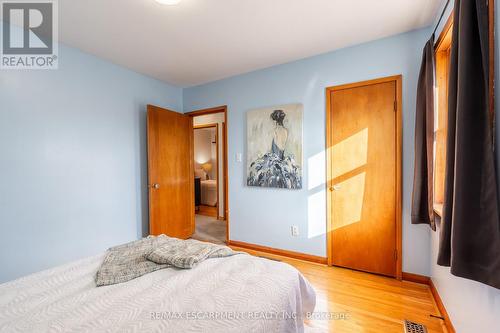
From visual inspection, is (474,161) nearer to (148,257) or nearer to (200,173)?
(148,257)

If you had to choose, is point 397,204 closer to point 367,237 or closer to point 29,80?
point 367,237

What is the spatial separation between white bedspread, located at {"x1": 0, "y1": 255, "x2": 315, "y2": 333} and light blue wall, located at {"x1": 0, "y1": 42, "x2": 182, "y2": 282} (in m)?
1.23

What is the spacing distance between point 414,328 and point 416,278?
75 centimetres

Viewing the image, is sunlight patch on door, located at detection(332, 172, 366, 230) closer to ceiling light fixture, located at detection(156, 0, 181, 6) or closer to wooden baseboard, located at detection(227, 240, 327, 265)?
wooden baseboard, located at detection(227, 240, 327, 265)

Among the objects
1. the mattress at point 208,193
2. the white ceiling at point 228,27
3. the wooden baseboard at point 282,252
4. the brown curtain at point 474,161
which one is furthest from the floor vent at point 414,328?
the mattress at point 208,193

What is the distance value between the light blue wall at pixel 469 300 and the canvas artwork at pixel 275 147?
145 cm

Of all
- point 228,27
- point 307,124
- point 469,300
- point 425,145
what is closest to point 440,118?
point 425,145

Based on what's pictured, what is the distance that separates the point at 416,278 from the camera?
223 cm

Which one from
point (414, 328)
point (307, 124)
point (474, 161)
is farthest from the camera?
point (307, 124)

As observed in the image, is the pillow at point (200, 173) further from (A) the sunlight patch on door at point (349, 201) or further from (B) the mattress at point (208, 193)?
(A) the sunlight patch on door at point (349, 201)

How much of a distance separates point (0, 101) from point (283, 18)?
8.29ft

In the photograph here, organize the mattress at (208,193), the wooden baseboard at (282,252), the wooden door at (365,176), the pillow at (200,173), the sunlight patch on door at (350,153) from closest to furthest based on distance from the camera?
the wooden door at (365,176), the sunlight patch on door at (350,153), the wooden baseboard at (282,252), the mattress at (208,193), the pillow at (200,173)

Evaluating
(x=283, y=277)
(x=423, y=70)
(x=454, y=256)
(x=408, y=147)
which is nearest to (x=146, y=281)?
(x=283, y=277)

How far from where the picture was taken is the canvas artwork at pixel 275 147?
2785 mm
